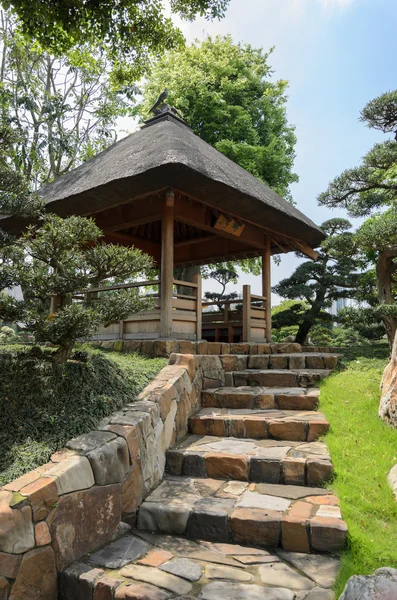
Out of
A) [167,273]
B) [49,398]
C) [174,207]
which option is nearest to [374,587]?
[49,398]

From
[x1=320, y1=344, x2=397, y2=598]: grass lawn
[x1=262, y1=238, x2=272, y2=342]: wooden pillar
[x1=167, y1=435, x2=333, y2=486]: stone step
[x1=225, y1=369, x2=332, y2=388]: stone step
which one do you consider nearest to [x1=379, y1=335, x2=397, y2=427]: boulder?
[x1=320, y1=344, x2=397, y2=598]: grass lawn

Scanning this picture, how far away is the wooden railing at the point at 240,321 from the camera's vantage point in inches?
305

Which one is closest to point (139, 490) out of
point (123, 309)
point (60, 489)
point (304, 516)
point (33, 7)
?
point (60, 489)

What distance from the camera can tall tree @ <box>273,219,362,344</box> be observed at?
11008mm

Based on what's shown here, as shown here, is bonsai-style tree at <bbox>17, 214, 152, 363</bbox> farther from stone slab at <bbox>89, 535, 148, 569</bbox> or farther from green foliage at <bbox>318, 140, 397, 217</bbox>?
green foliage at <bbox>318, 140, 397, 217</bbox>

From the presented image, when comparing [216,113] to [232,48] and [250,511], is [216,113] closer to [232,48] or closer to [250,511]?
[232,48]

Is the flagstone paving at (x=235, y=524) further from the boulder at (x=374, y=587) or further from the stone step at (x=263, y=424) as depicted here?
the boulder at (x=374, y=587)

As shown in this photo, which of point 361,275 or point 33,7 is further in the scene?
point 361,275

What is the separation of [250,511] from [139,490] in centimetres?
91

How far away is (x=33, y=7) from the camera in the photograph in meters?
4.19

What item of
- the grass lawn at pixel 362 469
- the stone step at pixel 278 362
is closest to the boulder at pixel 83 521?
the grass lawn at pixel 362 469

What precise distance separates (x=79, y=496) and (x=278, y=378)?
11.0 ft

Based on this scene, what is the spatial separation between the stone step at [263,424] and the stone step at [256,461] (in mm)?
121

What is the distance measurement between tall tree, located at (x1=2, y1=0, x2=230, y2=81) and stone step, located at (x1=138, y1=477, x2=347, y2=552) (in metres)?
5.02
